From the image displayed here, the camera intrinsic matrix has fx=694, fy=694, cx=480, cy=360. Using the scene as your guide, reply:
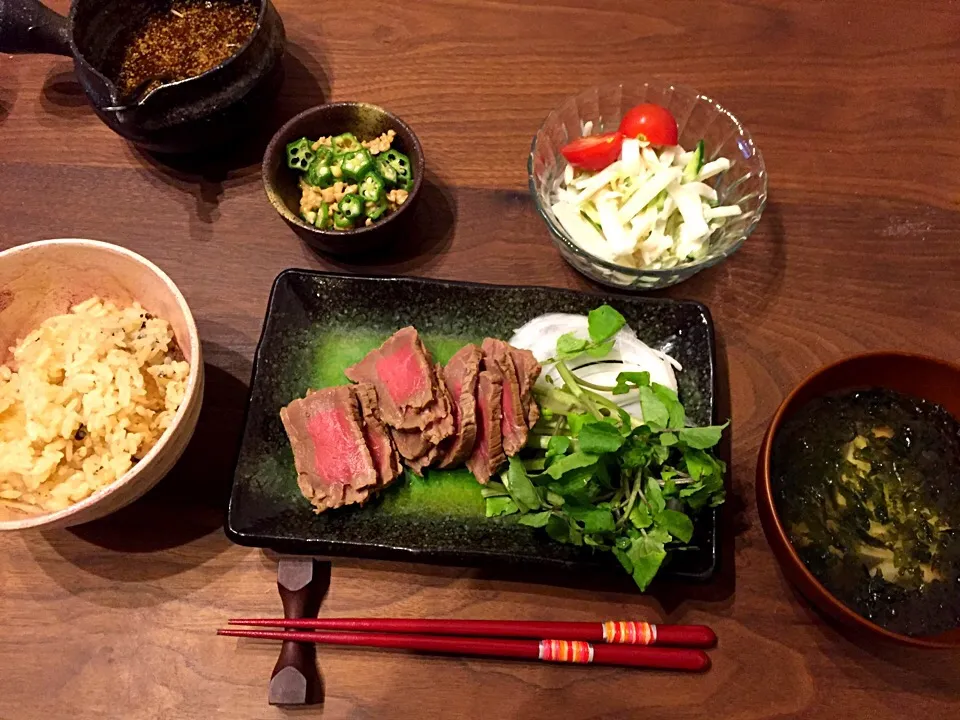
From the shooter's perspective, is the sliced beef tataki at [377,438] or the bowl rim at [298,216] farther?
the bowl rim at [298,216]

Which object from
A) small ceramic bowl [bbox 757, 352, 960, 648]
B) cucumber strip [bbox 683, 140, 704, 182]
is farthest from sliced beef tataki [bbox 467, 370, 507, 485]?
cucumber strip [bbox 683, 140, 704, 182]

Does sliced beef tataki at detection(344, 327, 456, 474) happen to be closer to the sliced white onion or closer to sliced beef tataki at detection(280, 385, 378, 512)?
sliced beef tataki at detection(280, 385, 378, 512)

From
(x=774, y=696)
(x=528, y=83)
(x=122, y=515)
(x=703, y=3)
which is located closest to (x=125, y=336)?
(x=122, y=515)

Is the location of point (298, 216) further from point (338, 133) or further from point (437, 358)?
point (437, 358)

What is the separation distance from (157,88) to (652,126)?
1469mm

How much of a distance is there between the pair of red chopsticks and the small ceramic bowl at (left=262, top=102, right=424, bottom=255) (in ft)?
3.50

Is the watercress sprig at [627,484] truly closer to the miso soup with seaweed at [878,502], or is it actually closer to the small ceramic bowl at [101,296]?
the miso soup with seaweed at [878,502]

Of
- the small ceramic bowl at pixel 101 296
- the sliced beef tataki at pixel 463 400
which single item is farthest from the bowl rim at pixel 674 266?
the small ceramic bowl at pixel 101 296

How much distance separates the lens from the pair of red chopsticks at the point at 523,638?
173 centimetres

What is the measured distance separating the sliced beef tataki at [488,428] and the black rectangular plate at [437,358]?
0.31 ft

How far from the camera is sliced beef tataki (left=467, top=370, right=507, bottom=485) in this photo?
5.97 ft

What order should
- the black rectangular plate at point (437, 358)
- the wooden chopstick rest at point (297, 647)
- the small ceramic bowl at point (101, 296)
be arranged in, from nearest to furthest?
1. the small ceramic bowl at point (101, 296)
2. the wooden chopstick rest at point (297, 647)
3. the black rectangular plate at point (437, 358)

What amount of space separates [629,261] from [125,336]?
1.44 metres

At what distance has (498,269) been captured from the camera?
2242 millimetres
